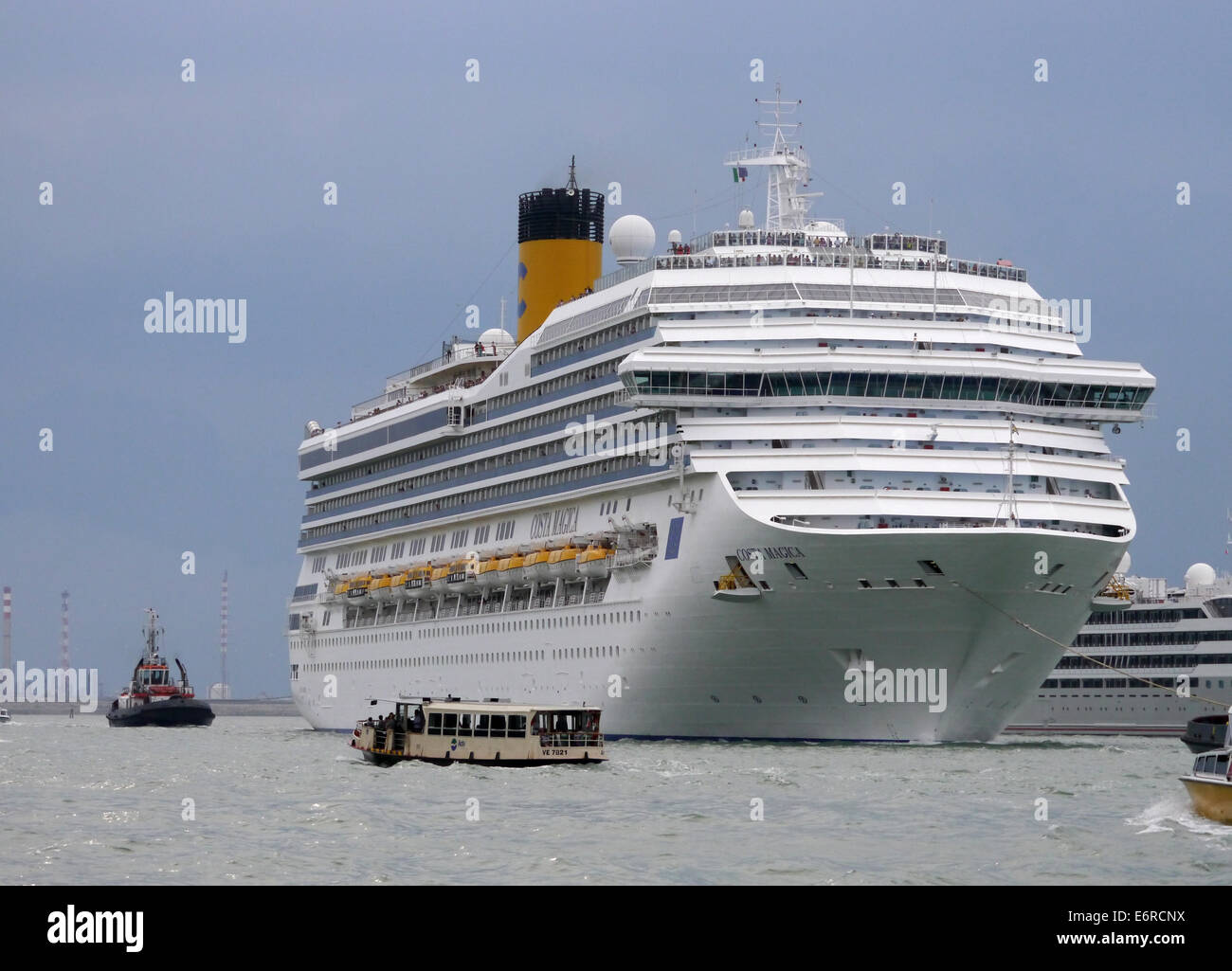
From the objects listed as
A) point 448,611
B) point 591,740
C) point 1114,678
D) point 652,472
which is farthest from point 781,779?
point 1114,678

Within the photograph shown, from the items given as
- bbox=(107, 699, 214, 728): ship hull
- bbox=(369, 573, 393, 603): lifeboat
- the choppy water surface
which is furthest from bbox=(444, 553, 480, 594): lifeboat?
bbox=(107, 699, 214, 728): ship hull

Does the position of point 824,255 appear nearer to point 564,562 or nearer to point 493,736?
point 564,562

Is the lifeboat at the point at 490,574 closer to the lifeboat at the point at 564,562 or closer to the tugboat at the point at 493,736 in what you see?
the lifeboat at the point at 564,562

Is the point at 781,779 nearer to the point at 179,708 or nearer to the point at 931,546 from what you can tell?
the point at 931,546

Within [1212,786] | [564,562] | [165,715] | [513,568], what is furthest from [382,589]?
[1212,786]

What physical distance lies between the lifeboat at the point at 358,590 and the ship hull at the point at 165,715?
2437cm

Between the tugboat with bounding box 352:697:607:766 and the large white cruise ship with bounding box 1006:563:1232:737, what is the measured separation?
5462cm

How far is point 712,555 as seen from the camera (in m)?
59.6

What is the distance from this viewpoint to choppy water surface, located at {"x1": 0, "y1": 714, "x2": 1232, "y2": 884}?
Answer: 31062mm

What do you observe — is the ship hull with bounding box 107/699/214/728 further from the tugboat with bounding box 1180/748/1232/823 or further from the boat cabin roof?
the tugboat with bounding box 1180/748/1232/823

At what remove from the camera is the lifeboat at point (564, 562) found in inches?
2719

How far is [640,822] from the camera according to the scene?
37375 millimetres
